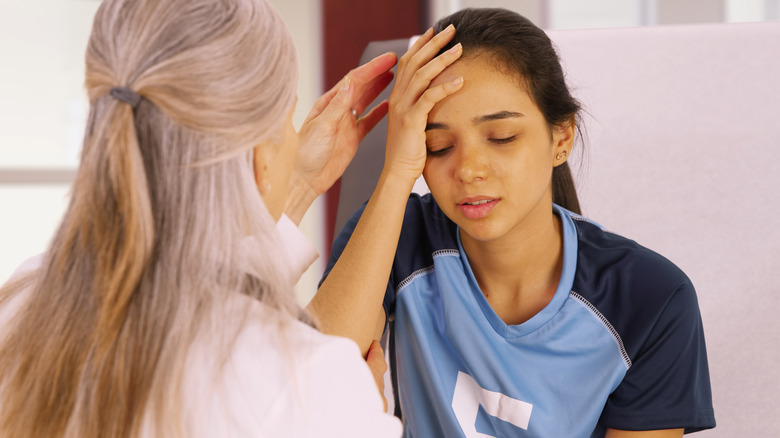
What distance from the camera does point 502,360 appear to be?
3.01ft

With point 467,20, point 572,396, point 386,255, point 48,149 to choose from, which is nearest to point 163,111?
point 386,255

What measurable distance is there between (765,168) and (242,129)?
3.06 ft

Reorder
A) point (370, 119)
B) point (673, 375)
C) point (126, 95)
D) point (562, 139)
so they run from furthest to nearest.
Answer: point (370, 119)
point (562, 139)
point (673, 375)
point (126, 95)

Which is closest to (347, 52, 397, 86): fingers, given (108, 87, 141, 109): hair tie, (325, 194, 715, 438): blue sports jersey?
(325, 194, 715, 438): blue sports jersey

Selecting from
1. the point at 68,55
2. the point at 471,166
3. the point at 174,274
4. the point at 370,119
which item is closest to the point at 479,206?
the point at 471,166

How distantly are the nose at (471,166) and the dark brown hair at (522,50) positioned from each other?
4.0 inches

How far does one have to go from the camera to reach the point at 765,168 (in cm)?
118

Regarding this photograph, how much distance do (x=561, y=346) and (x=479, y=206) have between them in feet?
0.65

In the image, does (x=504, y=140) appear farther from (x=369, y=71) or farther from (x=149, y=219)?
(x=149, y=219)

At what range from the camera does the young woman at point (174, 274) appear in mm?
545

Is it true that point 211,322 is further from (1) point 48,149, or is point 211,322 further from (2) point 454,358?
(1) point 48,149

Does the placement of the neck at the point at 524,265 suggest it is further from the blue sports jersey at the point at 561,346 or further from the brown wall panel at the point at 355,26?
the brown wall panel at the point at 355,26

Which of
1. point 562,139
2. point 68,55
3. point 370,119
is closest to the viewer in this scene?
point 562,139

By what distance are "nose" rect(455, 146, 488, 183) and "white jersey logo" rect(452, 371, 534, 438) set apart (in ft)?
0.87
